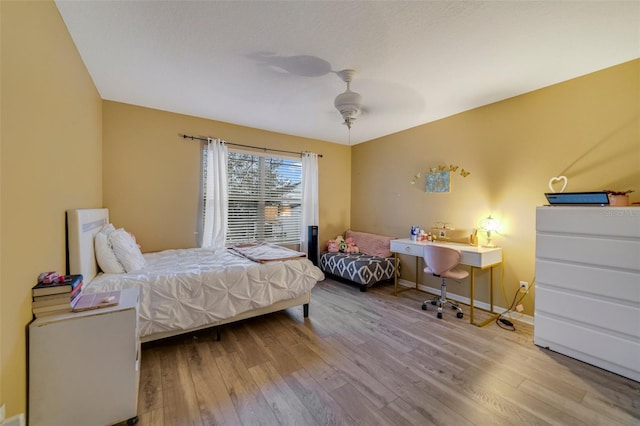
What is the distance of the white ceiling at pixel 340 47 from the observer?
1.65 m

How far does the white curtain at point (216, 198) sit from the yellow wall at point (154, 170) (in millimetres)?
169

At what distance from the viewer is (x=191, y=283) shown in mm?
2217

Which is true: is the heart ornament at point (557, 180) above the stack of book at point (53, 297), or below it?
above

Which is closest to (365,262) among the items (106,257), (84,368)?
(106,257)

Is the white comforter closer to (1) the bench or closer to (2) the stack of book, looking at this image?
(2) the stack of book

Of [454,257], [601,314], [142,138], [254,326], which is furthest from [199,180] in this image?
[601,314]

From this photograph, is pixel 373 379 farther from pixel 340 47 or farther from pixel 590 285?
pixel 340 47

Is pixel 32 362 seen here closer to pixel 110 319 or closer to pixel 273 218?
pixel 110 319

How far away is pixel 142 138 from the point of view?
3.26 metres

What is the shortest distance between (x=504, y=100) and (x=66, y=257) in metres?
4.44

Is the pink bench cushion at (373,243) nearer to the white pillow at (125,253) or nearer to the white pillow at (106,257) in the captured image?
the white pillow at (125,253)

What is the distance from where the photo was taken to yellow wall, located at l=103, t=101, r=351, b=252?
3109 mm

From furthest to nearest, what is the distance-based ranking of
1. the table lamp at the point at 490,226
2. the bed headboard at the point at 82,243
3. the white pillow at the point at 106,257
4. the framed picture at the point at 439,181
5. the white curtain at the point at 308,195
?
the white curtain at the point at 308,195 → the framed picture at the point at 439,181 → the table lamp at the point at 490,226 → the white pillow at the point at 106,257 → the bed headboard at the point at 82,243

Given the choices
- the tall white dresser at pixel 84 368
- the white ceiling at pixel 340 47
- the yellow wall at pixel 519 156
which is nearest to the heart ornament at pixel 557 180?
the yellow wall at pixel 519 156
